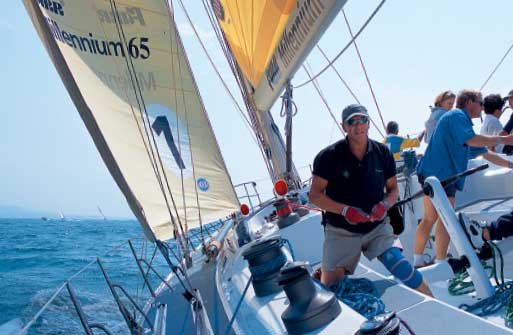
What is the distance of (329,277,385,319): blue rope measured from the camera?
1.74 meters

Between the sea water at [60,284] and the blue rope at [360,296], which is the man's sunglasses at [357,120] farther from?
the sea water at [60,284]

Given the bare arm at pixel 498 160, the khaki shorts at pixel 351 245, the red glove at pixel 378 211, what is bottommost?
the khaki shorts at pixel 351 245

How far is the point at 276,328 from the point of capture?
1771 millimetres

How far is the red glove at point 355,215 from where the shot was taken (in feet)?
7.37

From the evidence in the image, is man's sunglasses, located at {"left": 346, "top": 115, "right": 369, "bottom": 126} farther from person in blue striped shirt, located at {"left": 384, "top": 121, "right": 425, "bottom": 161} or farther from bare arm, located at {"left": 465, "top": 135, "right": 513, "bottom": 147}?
person in blue striped shirt, located at {"left": 384, "top": 121, "right": 425, "bottom": 161}

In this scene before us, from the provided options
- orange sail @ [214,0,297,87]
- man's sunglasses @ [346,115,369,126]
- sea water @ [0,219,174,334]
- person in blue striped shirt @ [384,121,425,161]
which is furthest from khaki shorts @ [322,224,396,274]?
person in blue striped shirt @ [384,121,425,161]

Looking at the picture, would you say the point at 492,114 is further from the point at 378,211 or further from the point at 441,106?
the point at 378,211

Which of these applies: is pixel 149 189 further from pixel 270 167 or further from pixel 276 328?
pixel 276 328

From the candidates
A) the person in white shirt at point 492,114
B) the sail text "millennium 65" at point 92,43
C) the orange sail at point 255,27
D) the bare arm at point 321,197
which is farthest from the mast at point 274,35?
the person in white shirt at point 492,114

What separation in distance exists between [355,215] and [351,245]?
0.95ft

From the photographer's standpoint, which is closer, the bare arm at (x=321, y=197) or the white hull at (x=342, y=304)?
the white hull at (x=342, y=304)

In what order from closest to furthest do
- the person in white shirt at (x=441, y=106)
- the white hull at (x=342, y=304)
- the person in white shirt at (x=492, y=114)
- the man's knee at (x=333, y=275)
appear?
the white hull at (x=342, y=304)
the man's knee at (x=333, y=275)
the person in white shirt at (x=441, y=106)
the person in white shirt at (x=492, y=114)

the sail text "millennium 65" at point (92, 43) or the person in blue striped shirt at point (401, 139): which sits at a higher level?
the sail text "millennium 65" at point (92, 43)

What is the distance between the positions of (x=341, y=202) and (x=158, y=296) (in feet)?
8.51
